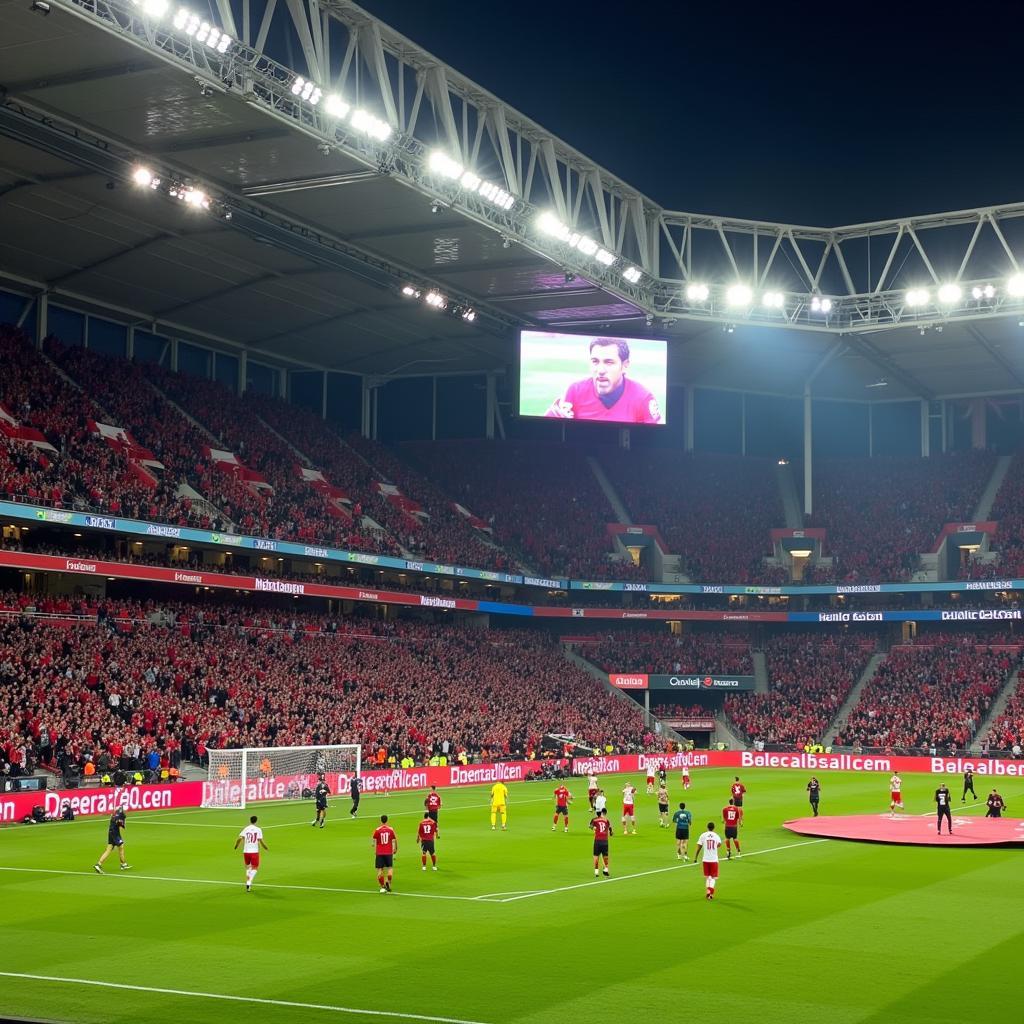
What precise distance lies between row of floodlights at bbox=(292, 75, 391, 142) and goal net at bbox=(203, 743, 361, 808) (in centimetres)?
2122

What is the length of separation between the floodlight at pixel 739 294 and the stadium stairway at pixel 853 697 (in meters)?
25.4

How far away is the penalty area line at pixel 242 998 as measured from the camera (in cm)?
1645

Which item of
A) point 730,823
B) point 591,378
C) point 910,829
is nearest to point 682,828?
point 730,823

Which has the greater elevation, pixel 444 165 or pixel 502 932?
pixel 444 165

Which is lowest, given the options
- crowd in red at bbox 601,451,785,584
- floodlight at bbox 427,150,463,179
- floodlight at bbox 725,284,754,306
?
crowd in red at bbox 601,451,785,584

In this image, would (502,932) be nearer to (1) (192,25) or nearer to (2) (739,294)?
(1) (192,25)

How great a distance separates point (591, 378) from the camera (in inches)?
2530

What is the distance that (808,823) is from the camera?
→ 4128 cm

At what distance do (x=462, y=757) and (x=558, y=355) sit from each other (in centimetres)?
1989

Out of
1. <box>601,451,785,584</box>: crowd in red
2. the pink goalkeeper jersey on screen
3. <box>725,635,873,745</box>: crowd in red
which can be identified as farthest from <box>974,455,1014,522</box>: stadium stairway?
the pink goalkeeper jersey on screen

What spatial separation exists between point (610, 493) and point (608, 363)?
23059 millimetres

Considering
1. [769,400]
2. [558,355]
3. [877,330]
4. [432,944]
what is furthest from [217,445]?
[432,944]

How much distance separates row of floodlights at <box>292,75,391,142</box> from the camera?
129ft

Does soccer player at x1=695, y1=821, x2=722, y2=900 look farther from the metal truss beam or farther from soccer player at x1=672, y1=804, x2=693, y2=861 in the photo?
the metal truss beam
